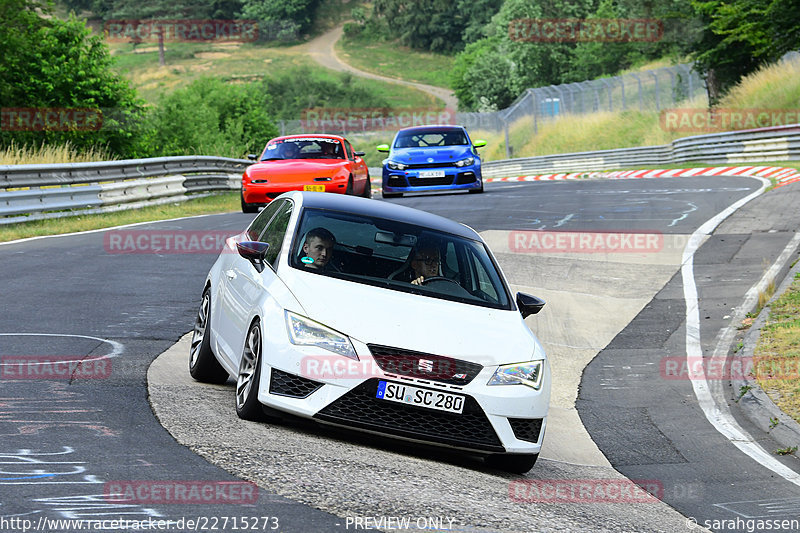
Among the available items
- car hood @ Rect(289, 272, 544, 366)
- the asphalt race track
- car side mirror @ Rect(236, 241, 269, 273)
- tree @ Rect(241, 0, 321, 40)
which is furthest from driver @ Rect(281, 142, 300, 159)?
tree @ Rect(241, 0, 321, 40)

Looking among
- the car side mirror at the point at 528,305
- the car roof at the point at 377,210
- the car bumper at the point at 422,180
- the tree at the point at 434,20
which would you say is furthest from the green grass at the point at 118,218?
the tree at the point at 434,20

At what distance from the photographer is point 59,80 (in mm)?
31328

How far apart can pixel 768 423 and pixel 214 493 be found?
5.07 meters

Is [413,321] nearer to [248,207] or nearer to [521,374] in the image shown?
[521,374]

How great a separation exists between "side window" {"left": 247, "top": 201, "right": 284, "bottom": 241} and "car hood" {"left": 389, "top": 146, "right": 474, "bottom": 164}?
16.4 m

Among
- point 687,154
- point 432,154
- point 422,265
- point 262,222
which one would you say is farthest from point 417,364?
point 687,154

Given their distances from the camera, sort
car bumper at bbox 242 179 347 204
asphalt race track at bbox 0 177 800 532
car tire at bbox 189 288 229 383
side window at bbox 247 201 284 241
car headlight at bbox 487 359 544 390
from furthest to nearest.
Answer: car bumper at bbox 242 179 347 204
side window at bbox 247 201 284 241
car tire at bbox 189 288 229 383
car headlight at bbox 487 359 544 390
asphalt race track at bbox 0 177 800 532

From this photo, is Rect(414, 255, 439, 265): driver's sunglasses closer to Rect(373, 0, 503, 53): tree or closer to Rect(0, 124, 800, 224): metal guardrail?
Rect(0, 124, 800, 224): metal guardrail

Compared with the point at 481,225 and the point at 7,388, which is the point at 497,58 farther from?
the point at 7,388

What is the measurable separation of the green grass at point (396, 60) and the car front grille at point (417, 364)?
125 meters

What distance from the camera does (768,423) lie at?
869cm

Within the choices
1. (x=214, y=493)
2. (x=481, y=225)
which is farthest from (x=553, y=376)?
(x=481, y=225)

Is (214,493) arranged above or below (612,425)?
above

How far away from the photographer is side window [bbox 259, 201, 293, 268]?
771 cm
